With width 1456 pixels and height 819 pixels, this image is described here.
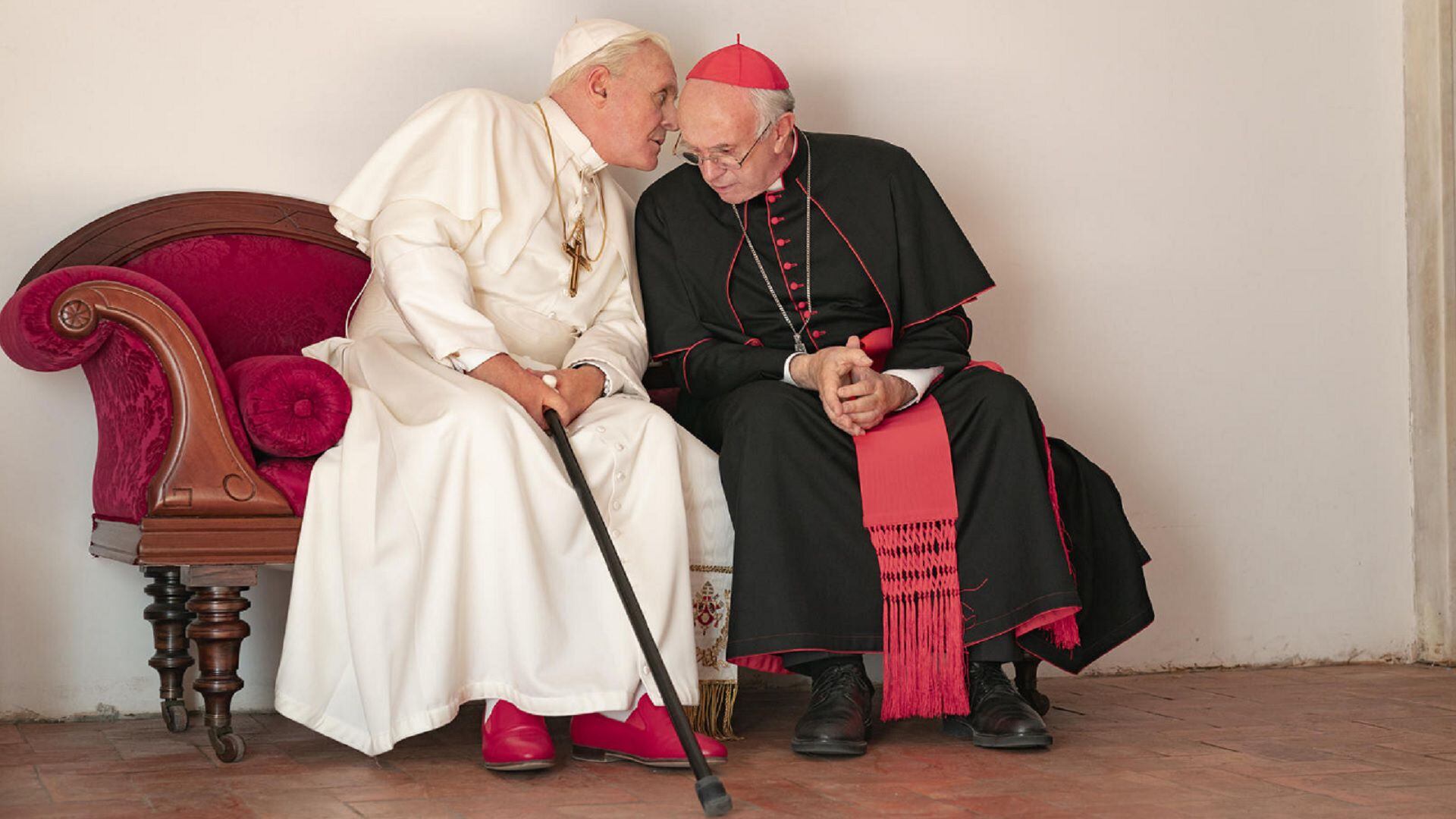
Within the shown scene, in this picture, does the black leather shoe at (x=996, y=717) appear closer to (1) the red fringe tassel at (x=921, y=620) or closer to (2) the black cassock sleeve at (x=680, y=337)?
(1) the red fringe tassel at (x=921, y=620)

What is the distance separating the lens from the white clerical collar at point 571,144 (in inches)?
129

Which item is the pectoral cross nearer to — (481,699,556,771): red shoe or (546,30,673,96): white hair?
(546,30,673,96): white hair

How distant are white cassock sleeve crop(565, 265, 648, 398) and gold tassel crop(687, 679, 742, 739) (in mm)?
642

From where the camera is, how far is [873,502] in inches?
112

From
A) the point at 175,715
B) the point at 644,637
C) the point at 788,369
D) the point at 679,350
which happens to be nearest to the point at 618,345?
the point at 679,350

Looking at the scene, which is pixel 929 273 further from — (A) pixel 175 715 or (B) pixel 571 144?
(A) pixel 175 715

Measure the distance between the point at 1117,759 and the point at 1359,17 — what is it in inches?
107

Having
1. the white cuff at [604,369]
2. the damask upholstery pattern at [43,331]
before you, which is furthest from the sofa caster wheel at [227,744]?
the white cuff at [604,369]

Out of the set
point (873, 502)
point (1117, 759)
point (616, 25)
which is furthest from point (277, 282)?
point (1117, 759)

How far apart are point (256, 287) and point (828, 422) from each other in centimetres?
136

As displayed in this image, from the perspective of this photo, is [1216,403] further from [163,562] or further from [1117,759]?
[163,562]

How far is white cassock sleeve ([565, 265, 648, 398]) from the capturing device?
120 inches

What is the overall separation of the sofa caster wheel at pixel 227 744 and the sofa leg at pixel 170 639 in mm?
457

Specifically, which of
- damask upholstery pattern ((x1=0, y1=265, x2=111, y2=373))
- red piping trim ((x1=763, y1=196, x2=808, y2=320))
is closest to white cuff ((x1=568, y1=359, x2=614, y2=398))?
red piping trim ((x1=763, y1=196, x2=808, y2=320))
